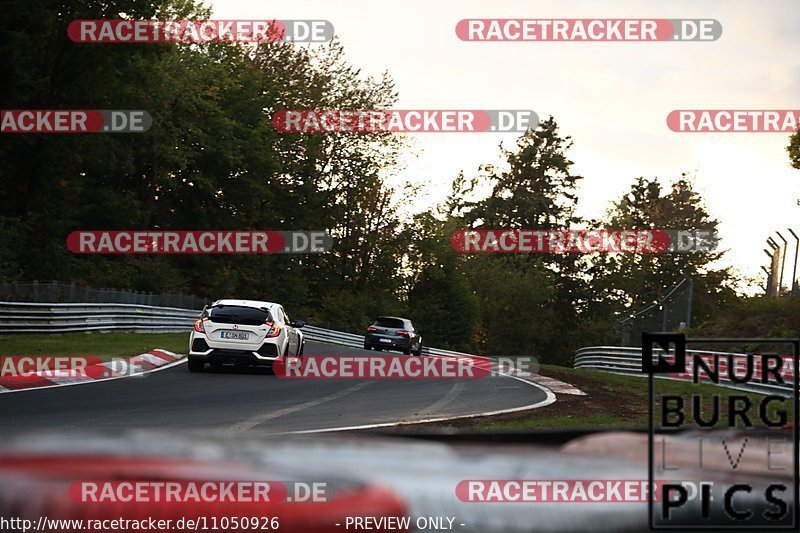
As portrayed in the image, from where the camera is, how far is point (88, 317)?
29688 millimetres

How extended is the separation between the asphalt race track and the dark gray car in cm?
2157

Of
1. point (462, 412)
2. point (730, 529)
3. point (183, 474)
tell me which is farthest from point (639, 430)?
point (462, 412)

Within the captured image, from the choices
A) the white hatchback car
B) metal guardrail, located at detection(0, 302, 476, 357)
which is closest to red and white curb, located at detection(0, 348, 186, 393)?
the white hatchback car

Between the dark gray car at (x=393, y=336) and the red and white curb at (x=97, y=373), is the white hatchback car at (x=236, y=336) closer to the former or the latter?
the red and white curb at (x=97, y=373)
